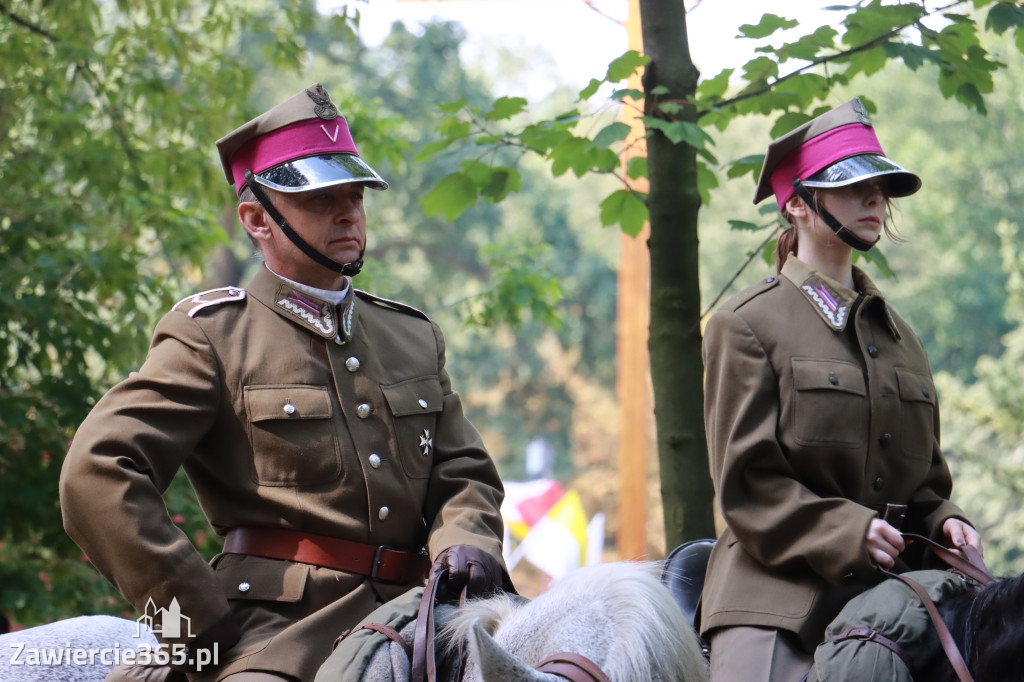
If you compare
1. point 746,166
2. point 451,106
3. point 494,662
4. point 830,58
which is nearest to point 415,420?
point 494,662

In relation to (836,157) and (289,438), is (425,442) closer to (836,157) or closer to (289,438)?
(289,438)

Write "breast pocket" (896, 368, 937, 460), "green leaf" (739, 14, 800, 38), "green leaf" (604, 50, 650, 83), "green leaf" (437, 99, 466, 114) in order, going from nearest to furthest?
1. "breast pocket" (896, 368, 937, 460)
2. "green leaf" (604, 50, 650, 83)
3. "green leaf" (739, 14, 800, 38)
4. "green leaf" (437, 99, 466, 114)

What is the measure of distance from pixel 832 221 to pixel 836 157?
0.20 metres

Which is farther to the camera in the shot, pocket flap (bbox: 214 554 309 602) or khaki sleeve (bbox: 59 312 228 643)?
pocket flap (bbox: 214 554 309 602)

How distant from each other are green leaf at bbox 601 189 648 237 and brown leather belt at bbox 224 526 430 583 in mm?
2329

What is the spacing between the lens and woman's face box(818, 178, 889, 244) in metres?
3.43

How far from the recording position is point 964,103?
4.83 meters

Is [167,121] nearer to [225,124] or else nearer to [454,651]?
[225,124]

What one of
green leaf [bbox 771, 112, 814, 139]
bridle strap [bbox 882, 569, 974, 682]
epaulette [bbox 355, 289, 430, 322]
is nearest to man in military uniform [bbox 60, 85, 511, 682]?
epaulette [bbox 355, 289, 430, 322]

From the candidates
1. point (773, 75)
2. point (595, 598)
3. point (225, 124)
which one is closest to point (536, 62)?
point (225, 124)

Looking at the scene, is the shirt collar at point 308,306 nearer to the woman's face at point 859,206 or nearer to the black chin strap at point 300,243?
the black chin strap at point 300,243

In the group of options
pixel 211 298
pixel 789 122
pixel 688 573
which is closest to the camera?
pixel 211 298

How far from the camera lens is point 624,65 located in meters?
4.56

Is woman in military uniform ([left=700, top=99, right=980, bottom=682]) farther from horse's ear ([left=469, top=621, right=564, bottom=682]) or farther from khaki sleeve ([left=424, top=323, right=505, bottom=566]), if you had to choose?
horse's ear ([left=469, top=621, right=564, bottom=682])
